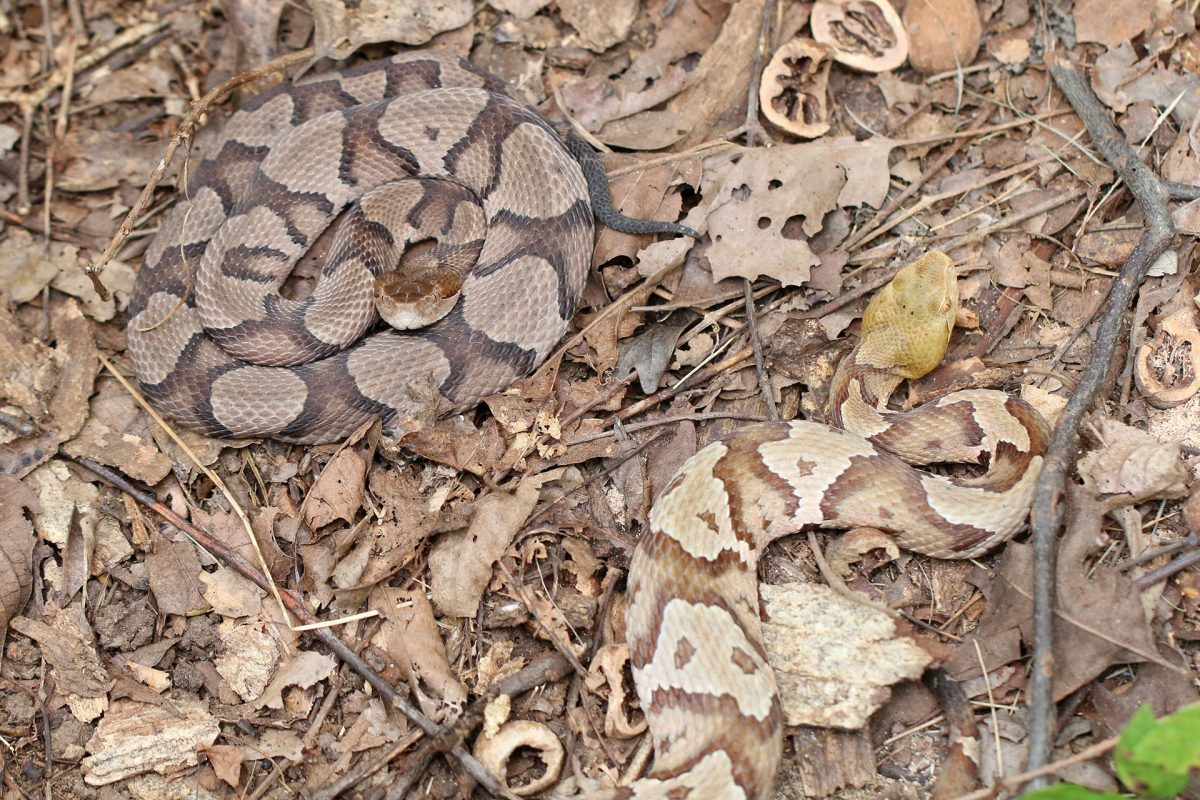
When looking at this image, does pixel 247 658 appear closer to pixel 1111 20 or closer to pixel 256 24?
pixel 256 24

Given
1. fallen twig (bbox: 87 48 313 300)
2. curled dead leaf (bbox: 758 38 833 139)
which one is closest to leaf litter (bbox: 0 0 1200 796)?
curled dead leaf (bbox: 758 38 833 139)

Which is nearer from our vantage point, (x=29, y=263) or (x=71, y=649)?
(x=71, y=649)

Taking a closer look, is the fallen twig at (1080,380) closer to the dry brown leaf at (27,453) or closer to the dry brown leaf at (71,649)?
the dry brown leaf at (71,649)

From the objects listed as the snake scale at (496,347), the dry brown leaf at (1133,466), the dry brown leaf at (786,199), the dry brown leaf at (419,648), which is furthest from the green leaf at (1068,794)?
the dry brown leaf at (786,199)

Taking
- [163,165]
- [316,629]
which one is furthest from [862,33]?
[316,629]

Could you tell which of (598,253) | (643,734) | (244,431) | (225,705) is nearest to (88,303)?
(244,431)

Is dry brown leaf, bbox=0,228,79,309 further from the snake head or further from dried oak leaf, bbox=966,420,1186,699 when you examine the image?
dried oak leaf, bbox=966,420,1186,699

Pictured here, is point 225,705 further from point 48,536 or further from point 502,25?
point 502,25
